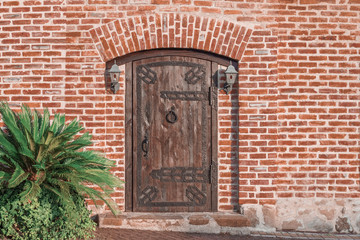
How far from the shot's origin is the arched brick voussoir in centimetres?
500

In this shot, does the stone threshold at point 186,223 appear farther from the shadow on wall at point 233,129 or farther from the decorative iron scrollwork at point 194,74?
the decorative iron scrollwork at point 194,74

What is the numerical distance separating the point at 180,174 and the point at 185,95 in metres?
1.16

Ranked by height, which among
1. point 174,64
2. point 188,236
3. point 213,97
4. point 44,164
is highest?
point 174,64

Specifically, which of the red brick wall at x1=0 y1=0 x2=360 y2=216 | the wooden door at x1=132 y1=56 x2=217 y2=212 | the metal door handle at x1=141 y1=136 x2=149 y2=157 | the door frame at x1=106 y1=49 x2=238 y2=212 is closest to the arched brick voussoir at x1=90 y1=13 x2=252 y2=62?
the red brick wall at x1=0 y1=0 x2=360 y2=216

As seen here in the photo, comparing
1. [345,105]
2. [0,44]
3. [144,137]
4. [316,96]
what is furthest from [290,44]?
[0,44]

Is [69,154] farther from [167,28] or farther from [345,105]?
[345,105]

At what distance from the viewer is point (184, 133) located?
5172mm

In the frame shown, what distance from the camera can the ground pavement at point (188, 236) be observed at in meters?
4.48

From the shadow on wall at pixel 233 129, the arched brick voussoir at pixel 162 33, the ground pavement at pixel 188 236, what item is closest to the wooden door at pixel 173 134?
the shadow on wall at pixel 233 129

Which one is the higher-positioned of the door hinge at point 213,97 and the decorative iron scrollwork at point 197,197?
the door hinge at point 213,97

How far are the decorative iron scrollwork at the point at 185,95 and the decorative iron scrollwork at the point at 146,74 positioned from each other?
0.79 ft

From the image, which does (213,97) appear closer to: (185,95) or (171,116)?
(185,95)

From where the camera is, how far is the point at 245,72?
506 centimetres

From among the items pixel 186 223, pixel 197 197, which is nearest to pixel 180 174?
pixel 197 197
